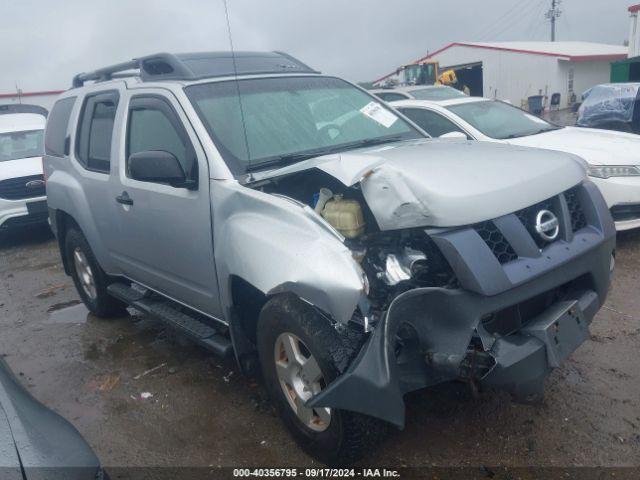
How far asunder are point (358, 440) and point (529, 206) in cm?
133

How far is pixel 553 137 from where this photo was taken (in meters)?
6.51

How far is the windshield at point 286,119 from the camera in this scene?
347 cm


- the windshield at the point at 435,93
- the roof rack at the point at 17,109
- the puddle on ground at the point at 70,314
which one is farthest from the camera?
the roof rack at the point at 17,109

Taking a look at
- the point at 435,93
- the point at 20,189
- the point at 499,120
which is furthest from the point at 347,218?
the point at 20,189

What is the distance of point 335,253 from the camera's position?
2.51 meters

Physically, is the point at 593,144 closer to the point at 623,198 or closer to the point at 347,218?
the point at 623,198

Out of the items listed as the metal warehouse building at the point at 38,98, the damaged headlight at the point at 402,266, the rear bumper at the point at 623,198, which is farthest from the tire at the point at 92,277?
the metal warehouse building at the point at 38,98

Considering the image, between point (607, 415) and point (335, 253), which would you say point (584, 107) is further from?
point (335, 253)

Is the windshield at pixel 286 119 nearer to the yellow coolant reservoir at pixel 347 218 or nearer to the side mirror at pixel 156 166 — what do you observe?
the side mirror at pixel 156 166

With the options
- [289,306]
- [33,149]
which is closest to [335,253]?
[289,306]

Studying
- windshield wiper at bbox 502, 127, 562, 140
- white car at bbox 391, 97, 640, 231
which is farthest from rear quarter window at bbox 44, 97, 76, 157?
windshield wiper at bbox 502, 127, 562, 140

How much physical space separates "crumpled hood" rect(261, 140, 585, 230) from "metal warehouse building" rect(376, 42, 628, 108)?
105ft

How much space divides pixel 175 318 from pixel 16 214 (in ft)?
19.7

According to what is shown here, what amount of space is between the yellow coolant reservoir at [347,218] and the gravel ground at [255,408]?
1132mm
